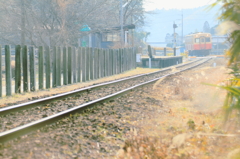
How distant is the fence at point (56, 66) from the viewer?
31.6 ft

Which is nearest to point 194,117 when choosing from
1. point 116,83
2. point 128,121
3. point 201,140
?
point 128,121

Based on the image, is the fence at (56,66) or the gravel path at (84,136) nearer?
the gravel path at (84,136)

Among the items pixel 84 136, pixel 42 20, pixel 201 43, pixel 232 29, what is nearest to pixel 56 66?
pixel 84 136

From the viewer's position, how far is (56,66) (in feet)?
38.2

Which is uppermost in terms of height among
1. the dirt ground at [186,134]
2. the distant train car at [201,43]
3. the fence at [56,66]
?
the distant train car at [201,43]

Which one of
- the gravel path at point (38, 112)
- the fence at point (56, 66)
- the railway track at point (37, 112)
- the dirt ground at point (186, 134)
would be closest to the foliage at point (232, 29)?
the dirt ground at point (186, 134)

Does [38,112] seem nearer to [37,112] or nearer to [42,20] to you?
[37,112]

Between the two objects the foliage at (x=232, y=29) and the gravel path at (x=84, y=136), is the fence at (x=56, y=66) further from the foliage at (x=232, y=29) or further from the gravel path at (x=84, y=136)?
the foliage at (x=232, y=29)

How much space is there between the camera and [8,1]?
858 inches

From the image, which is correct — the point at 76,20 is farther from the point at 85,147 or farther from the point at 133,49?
the point at 85,147

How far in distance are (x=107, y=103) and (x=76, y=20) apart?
53.5 feet

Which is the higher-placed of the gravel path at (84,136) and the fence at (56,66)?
the fence at (56,66)

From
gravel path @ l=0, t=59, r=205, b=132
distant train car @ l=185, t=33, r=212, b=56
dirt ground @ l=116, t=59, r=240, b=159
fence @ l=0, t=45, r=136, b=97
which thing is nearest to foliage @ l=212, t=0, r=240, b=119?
dirt ground @ l=116, t=59, r=240, b=159

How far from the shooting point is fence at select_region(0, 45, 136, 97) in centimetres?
962
